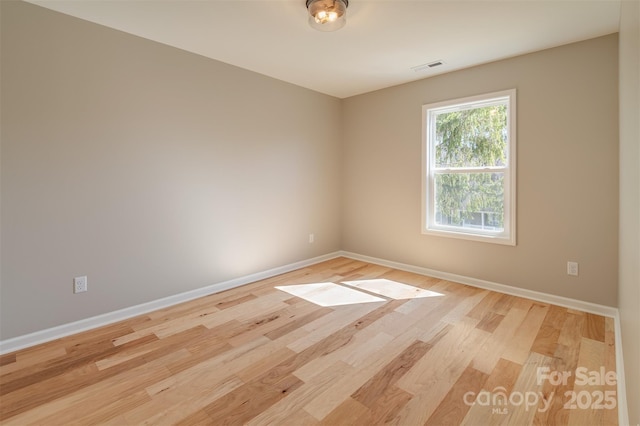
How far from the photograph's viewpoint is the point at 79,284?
2449mm

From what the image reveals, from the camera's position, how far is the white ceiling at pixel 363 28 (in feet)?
7.31

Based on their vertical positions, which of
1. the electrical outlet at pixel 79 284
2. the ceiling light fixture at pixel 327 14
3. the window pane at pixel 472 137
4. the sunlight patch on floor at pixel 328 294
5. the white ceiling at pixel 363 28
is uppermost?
the white ceiling at pixel 363 28

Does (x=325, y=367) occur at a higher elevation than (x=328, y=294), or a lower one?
lower

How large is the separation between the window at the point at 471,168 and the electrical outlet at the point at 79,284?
354cm

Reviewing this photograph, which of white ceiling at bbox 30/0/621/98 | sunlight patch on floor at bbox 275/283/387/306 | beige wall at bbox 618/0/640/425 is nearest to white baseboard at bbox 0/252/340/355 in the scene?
sunlight patch on floor at bbox 275/283/387/306

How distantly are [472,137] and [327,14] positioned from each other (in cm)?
220

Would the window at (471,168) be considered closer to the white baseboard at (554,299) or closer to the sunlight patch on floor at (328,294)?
the white baseboard at (554,299)

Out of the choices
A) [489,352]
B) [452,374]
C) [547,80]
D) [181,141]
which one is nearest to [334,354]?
[452,374]

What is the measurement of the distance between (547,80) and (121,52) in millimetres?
3874

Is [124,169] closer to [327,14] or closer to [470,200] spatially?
[327,14]

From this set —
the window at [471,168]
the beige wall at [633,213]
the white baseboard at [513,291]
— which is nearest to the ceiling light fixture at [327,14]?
the beige wall at [633,213]

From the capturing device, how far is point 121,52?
2.58 meters

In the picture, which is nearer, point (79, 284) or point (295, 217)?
point (79, 284)

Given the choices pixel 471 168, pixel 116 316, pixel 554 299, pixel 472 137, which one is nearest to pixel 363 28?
pixel 472 137
